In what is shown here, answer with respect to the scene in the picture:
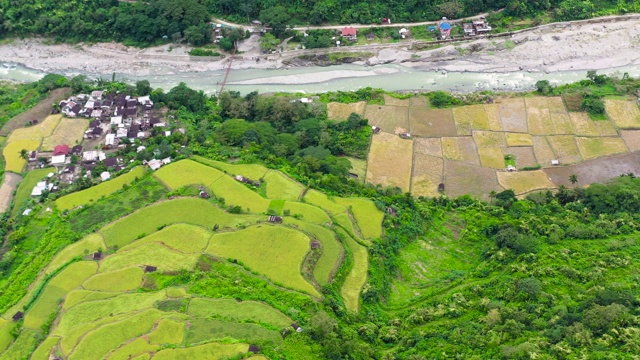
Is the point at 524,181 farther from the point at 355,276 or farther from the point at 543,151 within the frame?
the point at 355,276

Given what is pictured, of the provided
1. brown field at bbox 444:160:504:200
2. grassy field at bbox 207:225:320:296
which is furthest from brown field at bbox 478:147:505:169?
grassy field at bbox 207:225:320:296

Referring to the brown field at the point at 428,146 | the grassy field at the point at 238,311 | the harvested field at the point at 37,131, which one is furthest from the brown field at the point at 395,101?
the harvested field at the point at 37,131

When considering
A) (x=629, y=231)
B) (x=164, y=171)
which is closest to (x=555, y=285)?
(x=629, y=231)

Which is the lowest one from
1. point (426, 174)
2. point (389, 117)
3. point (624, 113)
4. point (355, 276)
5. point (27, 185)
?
point (27, 185)

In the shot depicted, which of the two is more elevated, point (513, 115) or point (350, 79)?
point (513, 115)

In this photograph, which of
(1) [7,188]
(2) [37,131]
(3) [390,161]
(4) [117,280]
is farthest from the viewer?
(2) [37,131]

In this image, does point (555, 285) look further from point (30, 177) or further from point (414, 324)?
point (30, 177)

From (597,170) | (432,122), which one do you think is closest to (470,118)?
(432,122)

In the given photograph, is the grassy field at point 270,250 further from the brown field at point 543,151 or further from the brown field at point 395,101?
the brown field at point 543,151
